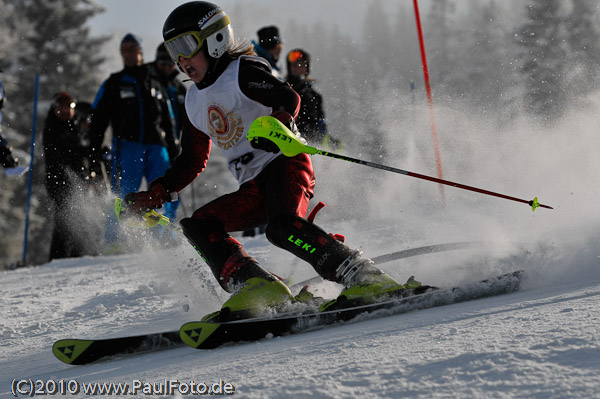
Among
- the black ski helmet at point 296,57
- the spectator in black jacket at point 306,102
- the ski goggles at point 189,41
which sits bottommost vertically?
the ski goggles at point 189,41

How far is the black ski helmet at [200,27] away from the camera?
3336mm

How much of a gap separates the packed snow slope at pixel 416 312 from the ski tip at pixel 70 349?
0.18ft

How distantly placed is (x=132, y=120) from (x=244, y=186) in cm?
399

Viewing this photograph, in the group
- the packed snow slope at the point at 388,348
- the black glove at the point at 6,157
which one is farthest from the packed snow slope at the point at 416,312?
the black glove at the point at 6,157

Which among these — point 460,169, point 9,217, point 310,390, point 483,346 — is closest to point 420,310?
point 483,346

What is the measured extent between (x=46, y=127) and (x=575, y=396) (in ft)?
27.5

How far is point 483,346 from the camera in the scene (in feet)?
6.34

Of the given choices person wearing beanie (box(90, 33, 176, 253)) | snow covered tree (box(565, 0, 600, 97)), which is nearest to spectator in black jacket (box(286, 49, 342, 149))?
person wearing beanie (box(90, 33, 176, 253))

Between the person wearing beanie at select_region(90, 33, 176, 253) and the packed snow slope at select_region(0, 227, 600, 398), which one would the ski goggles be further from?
the person wearing beanie at select_region(90, 33, 176, 253)

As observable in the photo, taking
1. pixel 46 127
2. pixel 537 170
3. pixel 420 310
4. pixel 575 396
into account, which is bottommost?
pixel 575 396

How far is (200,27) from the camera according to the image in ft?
11.0

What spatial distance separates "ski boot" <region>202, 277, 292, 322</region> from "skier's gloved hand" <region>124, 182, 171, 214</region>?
90 cm

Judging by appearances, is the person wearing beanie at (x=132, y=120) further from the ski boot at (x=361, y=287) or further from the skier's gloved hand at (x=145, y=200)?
the ski boot at (x=361, y=287)

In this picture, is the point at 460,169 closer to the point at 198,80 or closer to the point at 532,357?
the point at 198,80
